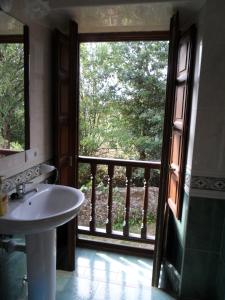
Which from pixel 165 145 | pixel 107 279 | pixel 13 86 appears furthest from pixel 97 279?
pixel 13 86

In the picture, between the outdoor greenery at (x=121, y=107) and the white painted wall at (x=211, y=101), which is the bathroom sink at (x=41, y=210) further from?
the outdoor greenery at (x=121, y=107)

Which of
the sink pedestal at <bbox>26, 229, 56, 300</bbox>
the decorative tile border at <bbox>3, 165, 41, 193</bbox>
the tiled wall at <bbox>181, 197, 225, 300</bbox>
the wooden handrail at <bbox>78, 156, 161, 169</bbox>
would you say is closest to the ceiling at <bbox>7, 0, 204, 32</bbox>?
the decorative tile border at <bbox>3, 165, 41, 193</bbox>

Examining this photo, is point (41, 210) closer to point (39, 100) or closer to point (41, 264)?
point (41, 264)

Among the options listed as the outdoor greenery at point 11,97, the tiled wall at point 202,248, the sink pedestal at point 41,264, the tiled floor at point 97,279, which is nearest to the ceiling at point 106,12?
the outdoor greenery at point 11,97

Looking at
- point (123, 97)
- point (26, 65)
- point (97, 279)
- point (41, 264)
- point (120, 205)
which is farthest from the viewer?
point (120, 205)

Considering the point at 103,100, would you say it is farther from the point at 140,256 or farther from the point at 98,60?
the point at 140,256

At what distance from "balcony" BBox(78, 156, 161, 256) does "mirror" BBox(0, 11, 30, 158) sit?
2.61 feet

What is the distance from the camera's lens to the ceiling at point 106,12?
152 centimetres

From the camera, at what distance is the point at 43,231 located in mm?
1275

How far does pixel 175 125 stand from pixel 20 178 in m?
1.16

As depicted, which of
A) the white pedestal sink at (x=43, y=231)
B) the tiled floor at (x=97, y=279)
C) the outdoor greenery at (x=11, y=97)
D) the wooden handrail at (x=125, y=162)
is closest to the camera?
the white pedestal sink at (x=43, y=231)

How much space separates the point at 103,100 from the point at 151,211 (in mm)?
1268

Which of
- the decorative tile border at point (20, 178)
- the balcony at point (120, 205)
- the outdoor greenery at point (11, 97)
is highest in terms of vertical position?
the outdoor greenery at point (11, 97)

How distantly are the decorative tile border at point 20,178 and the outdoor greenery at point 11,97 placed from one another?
0.59ft
